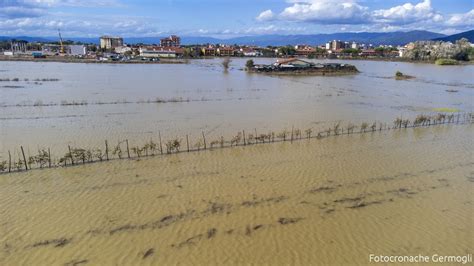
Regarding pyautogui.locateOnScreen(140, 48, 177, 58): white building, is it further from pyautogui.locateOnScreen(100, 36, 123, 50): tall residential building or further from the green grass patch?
the green grass patch

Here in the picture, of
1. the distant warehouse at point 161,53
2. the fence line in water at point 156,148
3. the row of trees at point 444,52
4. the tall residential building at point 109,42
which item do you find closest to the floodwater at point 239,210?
the fence line in water at point 156,148

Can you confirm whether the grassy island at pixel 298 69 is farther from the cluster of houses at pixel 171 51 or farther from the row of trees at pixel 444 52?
the row of trees at pixel 444 52

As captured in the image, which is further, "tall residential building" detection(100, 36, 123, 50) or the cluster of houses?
"tall residential building" detection(100, 36, 123, 50)

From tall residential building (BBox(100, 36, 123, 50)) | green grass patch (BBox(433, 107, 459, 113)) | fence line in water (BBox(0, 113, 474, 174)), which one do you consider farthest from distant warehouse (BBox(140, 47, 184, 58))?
fence line in water (BBox(0, 113, 474, 174))

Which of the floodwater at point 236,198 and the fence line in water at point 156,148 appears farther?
the fence line in water at point 156,148

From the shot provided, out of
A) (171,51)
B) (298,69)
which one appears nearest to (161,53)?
(171,51)

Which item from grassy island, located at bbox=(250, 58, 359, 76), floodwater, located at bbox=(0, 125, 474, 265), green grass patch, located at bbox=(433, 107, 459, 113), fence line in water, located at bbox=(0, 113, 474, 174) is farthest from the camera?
grassy island, located at bbox=(250, 58, 359, 76)

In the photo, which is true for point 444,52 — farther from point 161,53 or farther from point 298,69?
point 161,53

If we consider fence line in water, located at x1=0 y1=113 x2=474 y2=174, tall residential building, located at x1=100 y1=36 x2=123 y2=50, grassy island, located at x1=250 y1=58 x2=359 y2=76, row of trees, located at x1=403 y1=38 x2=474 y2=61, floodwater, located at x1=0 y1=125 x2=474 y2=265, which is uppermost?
tall residential building, located at x1=100 y1=36 x2=123 y2=50

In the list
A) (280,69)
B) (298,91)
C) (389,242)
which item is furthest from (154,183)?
(280,69)
